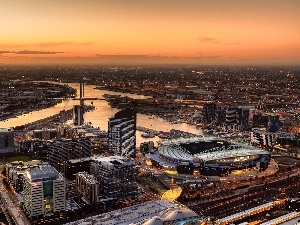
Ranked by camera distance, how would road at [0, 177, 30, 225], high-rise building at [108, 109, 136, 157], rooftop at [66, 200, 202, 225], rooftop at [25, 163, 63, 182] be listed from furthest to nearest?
high-rise building at [108, 109, 136, 157], rooftop at [25, 163, 63, 182], road at [0, 177, 30, 225], rooftop at [66, 200, 202, 225]

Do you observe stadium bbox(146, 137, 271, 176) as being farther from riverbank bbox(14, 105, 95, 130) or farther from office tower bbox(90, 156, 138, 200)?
riverbank bbox(14, 105, 95, 130)

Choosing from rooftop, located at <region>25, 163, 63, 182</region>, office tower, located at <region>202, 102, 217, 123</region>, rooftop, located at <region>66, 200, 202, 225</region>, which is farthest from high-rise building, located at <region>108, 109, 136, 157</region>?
office tower, located at <region>202, 102, 217, 123</region>

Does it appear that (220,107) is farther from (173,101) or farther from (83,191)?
(83,191)

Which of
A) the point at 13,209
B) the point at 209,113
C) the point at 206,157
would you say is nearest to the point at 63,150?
the point at 13,209

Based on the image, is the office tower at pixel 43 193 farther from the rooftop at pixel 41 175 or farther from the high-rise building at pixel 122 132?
the high-rise building at pixel 122 132

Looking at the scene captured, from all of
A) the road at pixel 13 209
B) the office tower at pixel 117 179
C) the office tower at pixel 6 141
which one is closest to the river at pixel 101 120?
the office tower at pixel 6 141

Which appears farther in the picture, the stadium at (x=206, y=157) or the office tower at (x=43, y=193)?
the stadium at (x=206, y=157)
